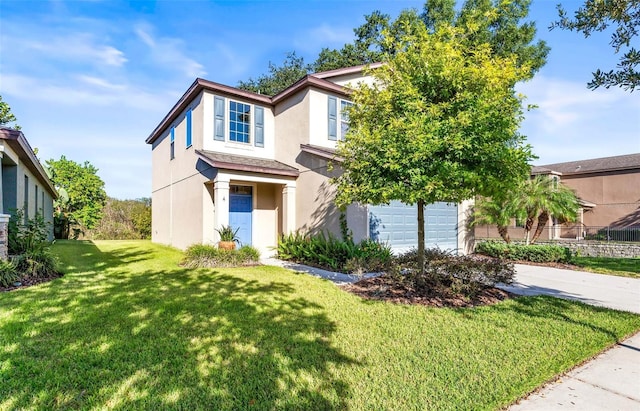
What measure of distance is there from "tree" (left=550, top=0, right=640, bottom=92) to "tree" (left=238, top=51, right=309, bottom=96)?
26148 millimetres

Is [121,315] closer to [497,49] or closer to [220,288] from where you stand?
[220,288]

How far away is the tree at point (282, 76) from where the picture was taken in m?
28.3

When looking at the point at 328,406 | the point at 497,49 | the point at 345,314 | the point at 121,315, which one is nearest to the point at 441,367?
the point at 328,406

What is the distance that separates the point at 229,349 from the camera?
385 centimetres

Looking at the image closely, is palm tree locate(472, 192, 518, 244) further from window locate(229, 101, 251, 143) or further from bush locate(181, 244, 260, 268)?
window locate(229, 101, 251, 143)

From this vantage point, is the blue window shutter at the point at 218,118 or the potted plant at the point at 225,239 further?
the blue window shutter at the point at 218,118

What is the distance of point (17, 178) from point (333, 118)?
11.1 meters

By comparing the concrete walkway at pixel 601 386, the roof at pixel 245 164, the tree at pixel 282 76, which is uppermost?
the tree at pixel 282 76

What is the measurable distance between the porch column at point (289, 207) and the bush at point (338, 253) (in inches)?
35.2

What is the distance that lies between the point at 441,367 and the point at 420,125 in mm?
3794

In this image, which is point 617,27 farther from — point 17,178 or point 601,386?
point 17,178

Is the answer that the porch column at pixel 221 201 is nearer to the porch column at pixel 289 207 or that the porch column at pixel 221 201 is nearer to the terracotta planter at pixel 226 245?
the terracotta planter at pixel 226 245

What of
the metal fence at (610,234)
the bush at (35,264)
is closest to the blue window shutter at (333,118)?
the bush at (35,264)

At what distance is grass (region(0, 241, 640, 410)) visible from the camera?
9.53ft
